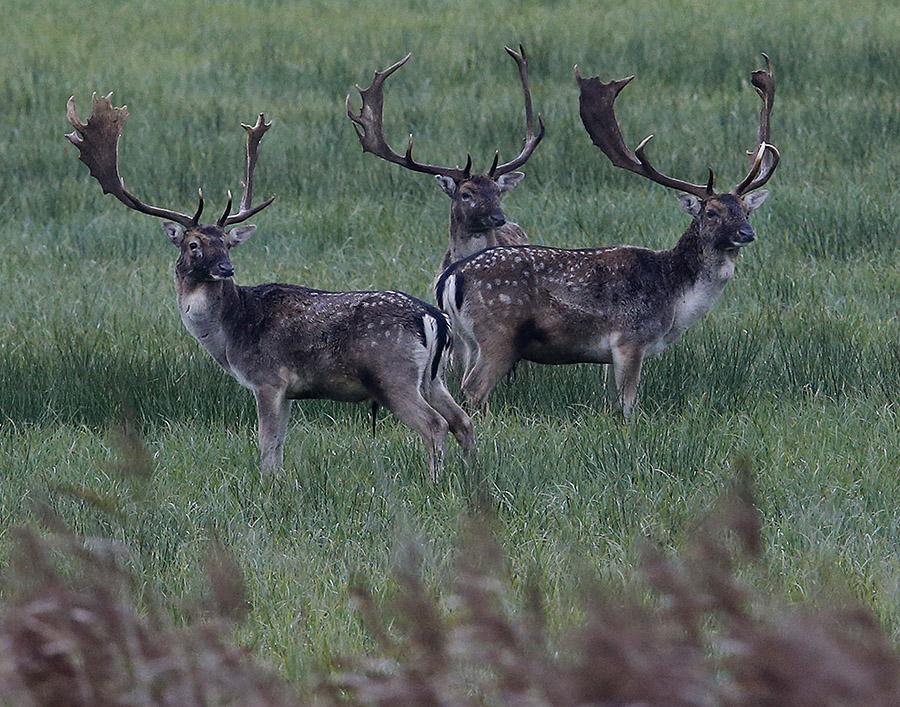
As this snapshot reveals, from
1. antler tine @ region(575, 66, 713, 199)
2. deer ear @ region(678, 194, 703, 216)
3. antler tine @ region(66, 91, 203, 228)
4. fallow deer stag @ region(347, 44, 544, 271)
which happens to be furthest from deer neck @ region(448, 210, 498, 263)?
antler tine @ region(66, 91, 203, 228)

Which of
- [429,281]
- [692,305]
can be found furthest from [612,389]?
[429,281]

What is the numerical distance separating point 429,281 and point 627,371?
2561mm

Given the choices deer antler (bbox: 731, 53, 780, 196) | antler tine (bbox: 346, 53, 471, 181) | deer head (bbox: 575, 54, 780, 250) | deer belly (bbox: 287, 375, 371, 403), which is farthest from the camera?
antler tine (bbox: 346, 53, 471, 181)

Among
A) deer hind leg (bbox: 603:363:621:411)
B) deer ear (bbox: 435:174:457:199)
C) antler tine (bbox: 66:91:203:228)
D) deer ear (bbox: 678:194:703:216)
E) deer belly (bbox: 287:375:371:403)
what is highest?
antler tine (bbox: 66:91:203:228)

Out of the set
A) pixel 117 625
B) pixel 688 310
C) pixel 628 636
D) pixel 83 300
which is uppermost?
pixel 628 636

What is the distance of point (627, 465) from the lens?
541 cm

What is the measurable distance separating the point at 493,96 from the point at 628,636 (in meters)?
13.1

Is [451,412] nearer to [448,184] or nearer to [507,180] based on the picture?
[448,184]

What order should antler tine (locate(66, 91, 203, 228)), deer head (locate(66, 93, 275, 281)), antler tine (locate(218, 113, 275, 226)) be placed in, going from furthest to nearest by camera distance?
antler tine (locate(66, 91, 203, 228))
antler tine (locate(218, 113, 275, 226))
deer head (locate(66, 93, 275, 281))

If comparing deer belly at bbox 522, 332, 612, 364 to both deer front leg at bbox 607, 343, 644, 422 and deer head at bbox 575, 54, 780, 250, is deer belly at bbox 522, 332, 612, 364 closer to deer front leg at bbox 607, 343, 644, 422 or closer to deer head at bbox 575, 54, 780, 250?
deer front leg at bbox 607, 343, 644, 422

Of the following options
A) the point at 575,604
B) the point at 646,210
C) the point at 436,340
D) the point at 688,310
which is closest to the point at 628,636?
the point at 575,604

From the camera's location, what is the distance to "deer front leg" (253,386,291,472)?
6020 mm

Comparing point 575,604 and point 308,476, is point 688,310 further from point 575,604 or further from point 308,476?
point 575,604

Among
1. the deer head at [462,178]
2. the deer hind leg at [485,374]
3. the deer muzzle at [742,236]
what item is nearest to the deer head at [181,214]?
the deer hind leg at [485,374]
